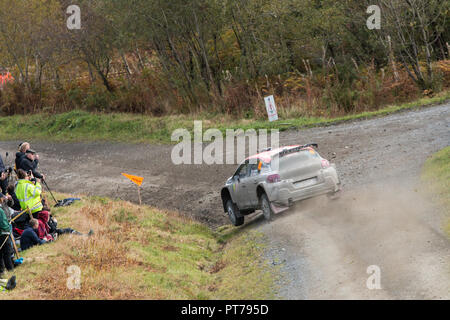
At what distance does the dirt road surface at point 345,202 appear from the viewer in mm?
9180

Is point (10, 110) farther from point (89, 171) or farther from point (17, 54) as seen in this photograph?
point (89, 171)

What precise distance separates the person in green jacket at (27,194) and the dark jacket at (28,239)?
2.74ft

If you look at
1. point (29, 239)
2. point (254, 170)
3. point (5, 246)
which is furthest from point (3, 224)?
point (254, 170)

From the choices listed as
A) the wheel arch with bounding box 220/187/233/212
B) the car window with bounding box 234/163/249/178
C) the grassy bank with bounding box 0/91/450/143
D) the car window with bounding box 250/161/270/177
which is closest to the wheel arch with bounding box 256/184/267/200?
the car window with bounding box 250/161/270/177

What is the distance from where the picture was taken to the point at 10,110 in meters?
40.6

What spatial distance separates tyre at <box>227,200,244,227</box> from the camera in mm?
15609

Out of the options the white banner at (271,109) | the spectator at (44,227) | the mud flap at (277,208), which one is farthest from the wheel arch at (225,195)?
the white banner at (271,109)

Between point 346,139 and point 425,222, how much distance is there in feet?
34.4

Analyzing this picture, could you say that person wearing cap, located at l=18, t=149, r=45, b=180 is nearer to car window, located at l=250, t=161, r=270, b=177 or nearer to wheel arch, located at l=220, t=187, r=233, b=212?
wheel arch, located at l=220, t=187, r=233, b=212

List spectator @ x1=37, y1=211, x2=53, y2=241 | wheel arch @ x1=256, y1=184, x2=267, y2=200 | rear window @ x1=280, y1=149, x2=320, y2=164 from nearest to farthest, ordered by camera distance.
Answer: spectator @ x1=37, y1=211, x2=53, y2=241 < rear window @ x1=280, y1=149, x2=320, y2=164 < wheel arch @ x1=256, y1=184, x2=267, y2=200

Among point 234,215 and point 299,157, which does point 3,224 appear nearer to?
point 234,215

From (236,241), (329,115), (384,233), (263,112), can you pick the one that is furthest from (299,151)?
(263,112)

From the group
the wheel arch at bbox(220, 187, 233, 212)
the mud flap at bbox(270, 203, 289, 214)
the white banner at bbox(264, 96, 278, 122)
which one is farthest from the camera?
the white banner at bbox(264, 96, 278, 122)

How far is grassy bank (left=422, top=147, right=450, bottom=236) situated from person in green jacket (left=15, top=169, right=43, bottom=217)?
890cm
